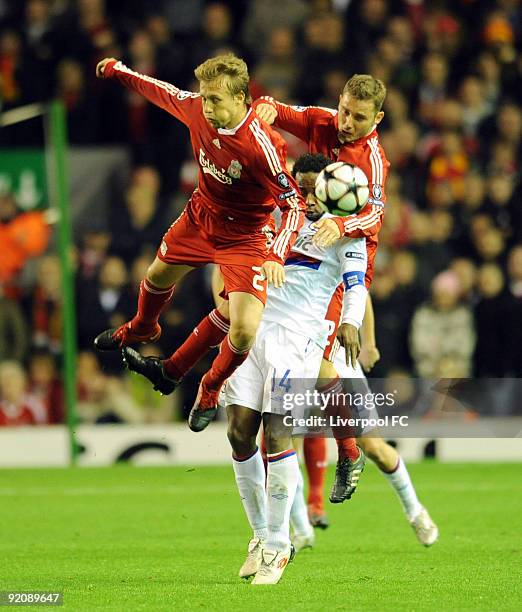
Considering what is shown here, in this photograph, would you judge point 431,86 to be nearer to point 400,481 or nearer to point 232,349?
point 400,481

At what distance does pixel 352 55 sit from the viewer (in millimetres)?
16469

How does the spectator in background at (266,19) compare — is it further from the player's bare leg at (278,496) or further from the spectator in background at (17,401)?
the player's bare leg at (278,496)

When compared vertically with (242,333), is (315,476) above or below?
below

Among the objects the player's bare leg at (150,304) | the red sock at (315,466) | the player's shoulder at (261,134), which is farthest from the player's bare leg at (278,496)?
the red sock at (315,466)

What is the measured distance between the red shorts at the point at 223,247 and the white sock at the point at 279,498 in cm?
104

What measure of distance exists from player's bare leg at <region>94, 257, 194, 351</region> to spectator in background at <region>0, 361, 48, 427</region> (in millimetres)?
5320

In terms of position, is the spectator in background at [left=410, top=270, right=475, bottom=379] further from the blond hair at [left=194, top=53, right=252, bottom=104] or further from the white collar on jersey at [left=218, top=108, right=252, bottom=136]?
the blond hair at [left=194, top=53, right=252, bottom=104]

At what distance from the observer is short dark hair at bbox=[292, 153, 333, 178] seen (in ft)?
28.6

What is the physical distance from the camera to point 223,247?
28.4ft

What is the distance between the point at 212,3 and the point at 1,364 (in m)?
5.35

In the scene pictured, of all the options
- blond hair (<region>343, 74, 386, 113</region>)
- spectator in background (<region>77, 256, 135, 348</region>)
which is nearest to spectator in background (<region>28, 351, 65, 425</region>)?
spectator in background (<region>77, 256, 135, 348</region>)

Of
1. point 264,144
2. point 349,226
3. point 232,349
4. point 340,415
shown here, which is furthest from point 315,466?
point 264,144

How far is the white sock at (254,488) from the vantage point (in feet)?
27.1

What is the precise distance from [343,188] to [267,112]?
0.84 meters
